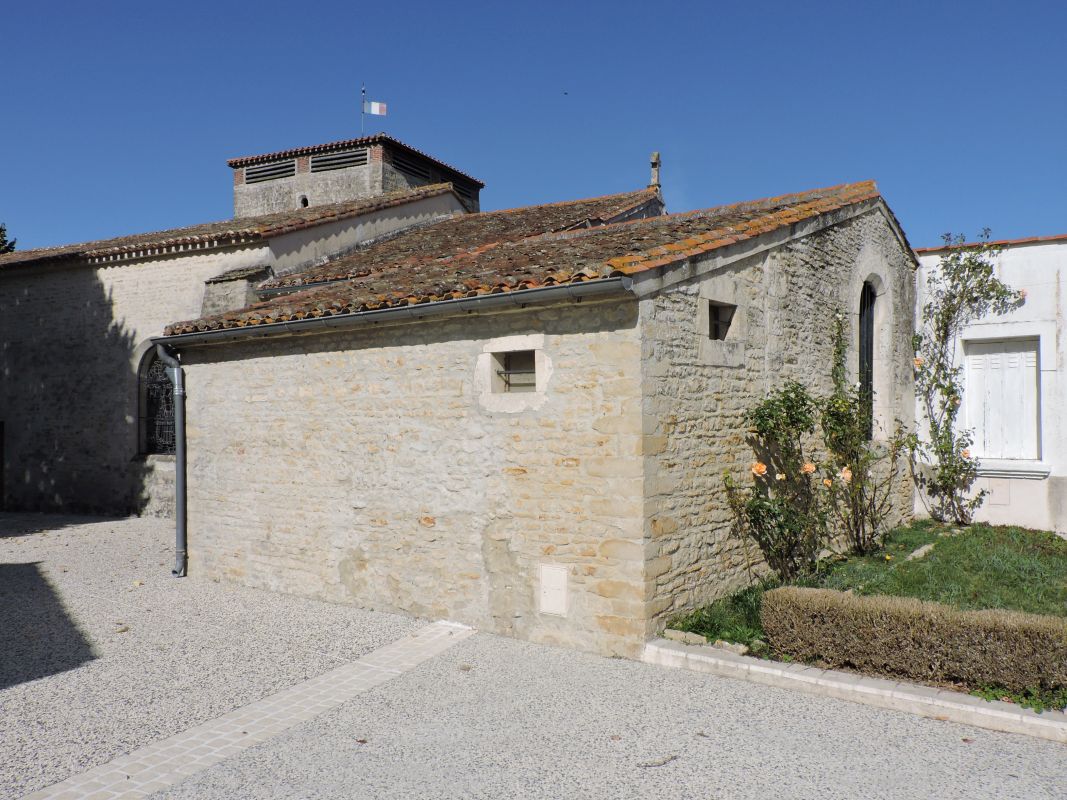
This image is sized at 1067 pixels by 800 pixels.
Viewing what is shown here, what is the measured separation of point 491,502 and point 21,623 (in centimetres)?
487

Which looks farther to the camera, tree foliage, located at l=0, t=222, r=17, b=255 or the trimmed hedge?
tree foliage, located at l=0, t=222, r=17, b=255

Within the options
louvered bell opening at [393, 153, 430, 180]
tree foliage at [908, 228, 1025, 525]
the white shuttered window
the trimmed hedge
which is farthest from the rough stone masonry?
louvered bell opening at [393, 153, 430, 180]

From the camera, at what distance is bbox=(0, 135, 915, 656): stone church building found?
6.02m

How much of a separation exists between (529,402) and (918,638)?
131 inches

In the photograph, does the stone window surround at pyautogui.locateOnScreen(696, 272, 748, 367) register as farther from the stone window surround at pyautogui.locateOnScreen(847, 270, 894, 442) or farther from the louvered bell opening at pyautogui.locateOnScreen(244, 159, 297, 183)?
the louvered bell opening at pyautogui.locateOnScreen(244, 159, 297, 183)

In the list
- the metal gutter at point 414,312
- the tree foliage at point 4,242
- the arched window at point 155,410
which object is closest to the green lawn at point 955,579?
the metal gutter at point 414,312

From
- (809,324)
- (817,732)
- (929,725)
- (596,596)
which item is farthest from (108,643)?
(809,324)

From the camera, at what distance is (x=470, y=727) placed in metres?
4.73

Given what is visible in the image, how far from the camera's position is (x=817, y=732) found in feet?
15.0

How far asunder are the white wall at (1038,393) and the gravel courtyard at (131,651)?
8.13 meters

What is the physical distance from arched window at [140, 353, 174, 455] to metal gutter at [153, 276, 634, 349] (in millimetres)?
6061

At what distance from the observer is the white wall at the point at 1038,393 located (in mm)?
9812

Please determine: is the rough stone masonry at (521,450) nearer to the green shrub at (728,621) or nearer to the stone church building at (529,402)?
the stone church building at (529,402)

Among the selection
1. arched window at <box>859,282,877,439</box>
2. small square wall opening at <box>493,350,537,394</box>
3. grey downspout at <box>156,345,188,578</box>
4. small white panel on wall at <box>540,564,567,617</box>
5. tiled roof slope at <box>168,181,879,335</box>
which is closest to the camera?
small white panel on wall at <box>540,564,567,617</box>
